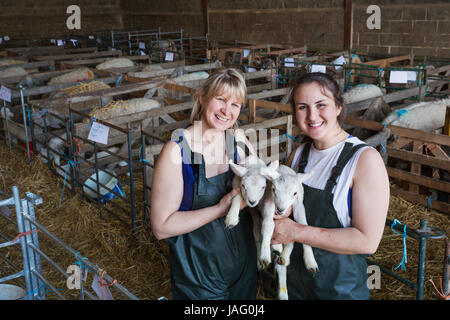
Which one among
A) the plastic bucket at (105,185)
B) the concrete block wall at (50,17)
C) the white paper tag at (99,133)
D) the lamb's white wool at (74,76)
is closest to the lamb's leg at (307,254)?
the white paper tag at (99,133)

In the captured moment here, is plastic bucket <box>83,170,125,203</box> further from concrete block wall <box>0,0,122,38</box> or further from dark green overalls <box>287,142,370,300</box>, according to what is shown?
concrete block wall <box>0,0,122,38</box>

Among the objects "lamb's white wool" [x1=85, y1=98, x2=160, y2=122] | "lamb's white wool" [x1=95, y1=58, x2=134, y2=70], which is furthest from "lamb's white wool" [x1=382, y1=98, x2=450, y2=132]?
"lamb's white wool" [x1=95, y1=58, x2=134, y2=70]

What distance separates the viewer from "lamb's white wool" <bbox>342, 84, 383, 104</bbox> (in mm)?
6863

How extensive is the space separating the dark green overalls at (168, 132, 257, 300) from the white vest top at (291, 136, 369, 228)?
1.41ft

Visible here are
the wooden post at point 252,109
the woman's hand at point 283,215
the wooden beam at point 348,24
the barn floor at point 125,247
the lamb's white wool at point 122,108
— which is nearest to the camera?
the woman's hand at point 283,215

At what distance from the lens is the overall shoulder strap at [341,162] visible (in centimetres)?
196

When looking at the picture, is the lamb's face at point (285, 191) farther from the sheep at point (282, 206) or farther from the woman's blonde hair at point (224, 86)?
the woman's blonde hair at point (224, 86)

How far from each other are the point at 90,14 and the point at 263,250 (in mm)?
20159

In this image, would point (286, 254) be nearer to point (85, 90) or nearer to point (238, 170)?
point (238, 170)

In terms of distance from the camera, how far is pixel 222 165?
7.58 feet

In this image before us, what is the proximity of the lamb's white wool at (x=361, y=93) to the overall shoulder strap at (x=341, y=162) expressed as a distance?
5.04 m
